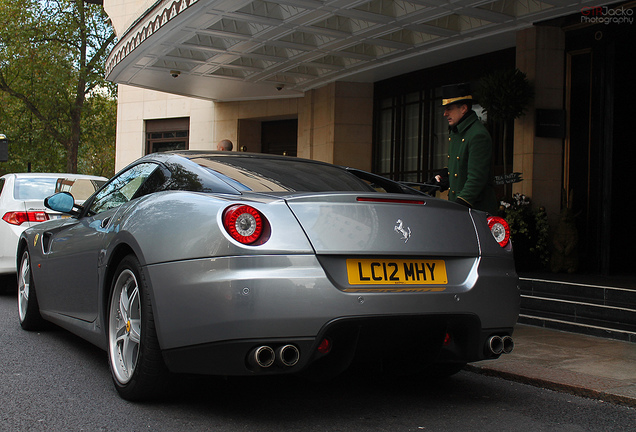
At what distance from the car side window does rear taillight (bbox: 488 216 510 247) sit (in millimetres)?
1999

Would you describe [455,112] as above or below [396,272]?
above

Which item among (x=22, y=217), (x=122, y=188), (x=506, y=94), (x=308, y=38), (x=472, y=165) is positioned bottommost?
(x=22, y=217)

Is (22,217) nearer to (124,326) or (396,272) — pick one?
(124,326)

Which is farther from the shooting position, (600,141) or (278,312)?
(600,141)

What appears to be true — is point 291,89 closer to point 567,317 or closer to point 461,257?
point 567,317

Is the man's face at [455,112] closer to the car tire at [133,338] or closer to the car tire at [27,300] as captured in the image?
the car tire at [133,338]

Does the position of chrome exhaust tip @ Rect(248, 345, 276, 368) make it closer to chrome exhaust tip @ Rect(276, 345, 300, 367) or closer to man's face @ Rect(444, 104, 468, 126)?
chrome exhaust tip @ Rect(276, 345, 300, 367)

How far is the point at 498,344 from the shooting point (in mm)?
3432

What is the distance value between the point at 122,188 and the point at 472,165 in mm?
2719

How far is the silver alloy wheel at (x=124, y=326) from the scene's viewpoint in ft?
11.6

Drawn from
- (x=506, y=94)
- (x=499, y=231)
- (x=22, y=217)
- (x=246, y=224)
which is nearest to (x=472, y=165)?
(x=499, y=231)

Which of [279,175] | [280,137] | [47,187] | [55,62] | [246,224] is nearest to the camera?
[246,224]

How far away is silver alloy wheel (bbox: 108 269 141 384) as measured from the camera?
355 cm

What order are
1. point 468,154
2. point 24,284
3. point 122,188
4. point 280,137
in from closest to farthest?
point 122,188 < point 468,154 < point 24,284 < point 280,137
